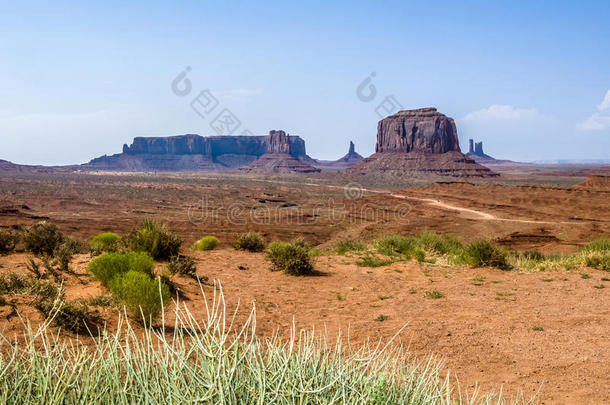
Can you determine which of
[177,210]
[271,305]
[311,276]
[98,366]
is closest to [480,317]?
[271,305]

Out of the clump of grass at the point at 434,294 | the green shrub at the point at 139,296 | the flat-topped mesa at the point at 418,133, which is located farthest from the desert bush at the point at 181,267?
the flat-topped mesa at the point at 418,133

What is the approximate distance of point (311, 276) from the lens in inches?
433

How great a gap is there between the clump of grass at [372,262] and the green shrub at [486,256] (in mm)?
2372

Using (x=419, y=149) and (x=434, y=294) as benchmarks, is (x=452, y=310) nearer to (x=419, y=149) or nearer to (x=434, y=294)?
(x=434, y=294)

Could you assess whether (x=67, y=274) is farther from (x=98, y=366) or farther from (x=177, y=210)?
(x=177, y=210)

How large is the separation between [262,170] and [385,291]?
162 m

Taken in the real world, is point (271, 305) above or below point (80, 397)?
below

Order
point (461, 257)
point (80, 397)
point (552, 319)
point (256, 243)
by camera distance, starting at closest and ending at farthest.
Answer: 1. point (80, 397)
2. point (552, 319)
3. point (461, 257)
4. point (256, 243)

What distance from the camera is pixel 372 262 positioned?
12.9 m

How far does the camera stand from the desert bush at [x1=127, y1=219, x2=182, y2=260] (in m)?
10.3

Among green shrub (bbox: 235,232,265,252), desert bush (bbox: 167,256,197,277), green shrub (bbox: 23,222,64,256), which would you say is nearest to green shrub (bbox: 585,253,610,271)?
green shrub (bbox: 235,232,265,252)

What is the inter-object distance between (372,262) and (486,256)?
334 cm

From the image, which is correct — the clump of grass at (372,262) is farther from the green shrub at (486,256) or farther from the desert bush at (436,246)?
the desert bush at (436,246)

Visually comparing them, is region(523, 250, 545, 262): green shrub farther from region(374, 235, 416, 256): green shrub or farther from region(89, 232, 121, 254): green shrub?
region(89, 232, 121, 254): green shrub
